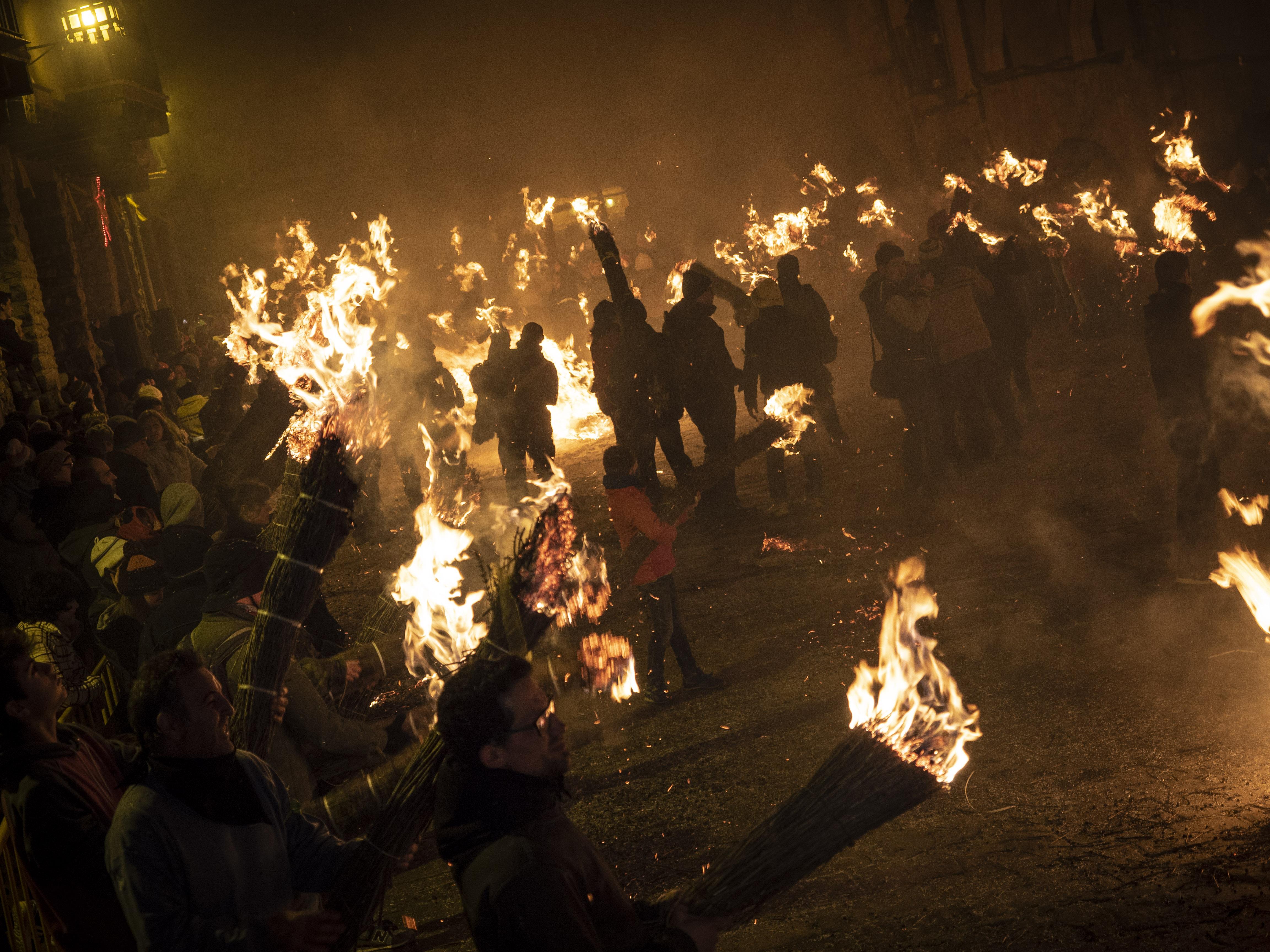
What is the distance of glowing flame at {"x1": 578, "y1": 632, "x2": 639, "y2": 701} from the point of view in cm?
665

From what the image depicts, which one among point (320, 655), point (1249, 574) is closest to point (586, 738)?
point (320, 655)

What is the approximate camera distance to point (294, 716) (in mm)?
4137

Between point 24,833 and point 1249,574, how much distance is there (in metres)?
5.60

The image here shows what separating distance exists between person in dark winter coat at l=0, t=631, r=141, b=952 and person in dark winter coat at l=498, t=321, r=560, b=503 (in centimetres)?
709

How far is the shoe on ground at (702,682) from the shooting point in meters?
6.25

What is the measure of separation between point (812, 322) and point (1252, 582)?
5.20 meters

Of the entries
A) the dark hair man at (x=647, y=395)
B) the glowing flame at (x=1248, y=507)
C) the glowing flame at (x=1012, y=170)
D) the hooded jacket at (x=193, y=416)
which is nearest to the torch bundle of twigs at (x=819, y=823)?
the glowing flame at (x=1248, y=507)

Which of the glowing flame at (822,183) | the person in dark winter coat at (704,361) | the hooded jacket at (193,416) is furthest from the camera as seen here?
the glowing flame at (822,183)

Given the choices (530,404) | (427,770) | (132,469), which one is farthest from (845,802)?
(132,469)

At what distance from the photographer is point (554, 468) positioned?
33.0ft

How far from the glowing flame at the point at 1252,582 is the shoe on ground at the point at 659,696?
3131mm

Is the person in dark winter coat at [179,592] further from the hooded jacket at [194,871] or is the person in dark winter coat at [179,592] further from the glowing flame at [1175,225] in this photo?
the glowing flame at [1175,225]

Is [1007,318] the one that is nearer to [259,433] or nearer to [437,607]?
[437,607]

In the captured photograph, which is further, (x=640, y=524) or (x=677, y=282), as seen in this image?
(x=677, y=282)
